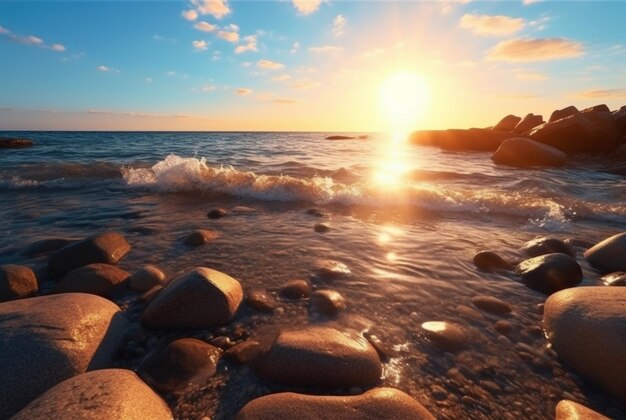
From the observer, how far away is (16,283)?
3.43 metres

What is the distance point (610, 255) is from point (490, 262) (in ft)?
5.31

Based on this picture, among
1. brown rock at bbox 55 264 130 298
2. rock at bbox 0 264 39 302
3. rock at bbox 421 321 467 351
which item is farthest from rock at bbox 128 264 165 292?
rock at bbox 421 321 467 351

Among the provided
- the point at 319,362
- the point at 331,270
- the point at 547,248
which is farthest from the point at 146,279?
the point at 547,248

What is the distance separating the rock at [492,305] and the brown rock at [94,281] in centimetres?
375

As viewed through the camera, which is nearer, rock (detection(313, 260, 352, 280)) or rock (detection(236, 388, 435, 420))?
rock (detection(236, 388, 435, 420))

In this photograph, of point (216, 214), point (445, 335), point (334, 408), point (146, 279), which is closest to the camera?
point (334, 408)

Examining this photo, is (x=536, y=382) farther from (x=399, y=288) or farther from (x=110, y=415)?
(x=110, y=415)

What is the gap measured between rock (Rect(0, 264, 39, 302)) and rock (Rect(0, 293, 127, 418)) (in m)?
0.67

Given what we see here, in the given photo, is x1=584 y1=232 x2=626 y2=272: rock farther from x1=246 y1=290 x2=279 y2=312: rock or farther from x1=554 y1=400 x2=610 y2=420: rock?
x1=246 y1=290 x2=279 y2=312: rock

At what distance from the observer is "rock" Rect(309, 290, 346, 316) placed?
323 cm

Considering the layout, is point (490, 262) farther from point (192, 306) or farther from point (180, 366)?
point (180, 366)

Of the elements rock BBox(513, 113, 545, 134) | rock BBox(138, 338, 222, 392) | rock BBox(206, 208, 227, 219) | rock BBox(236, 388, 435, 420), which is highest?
rock BBox(513, 113, 545, 134)

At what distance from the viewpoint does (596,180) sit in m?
12.3

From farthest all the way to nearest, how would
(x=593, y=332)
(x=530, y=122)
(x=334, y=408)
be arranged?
(x=530, y=122) < (x=593, y=332) < (x=334, y=408)
